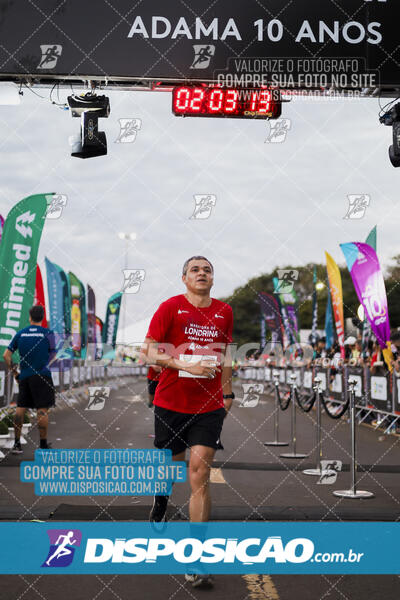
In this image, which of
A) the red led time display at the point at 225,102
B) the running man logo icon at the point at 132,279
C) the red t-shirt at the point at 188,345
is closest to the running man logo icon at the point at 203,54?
the red led time display at the point at 225,102

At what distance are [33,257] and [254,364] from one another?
2986 centimetres

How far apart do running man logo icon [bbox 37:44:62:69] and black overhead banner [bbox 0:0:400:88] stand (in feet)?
0.04

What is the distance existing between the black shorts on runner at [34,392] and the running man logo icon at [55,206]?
3964 mm

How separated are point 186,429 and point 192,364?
0.48 meters

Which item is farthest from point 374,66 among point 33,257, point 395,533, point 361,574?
point 33,257

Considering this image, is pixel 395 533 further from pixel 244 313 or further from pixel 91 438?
pixel 244 313

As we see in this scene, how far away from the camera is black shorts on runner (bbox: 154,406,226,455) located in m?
5.17

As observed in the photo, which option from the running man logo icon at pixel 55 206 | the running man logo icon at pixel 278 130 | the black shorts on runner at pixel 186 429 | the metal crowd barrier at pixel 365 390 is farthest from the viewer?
→ the metal crowd barrier at pixel 365 390

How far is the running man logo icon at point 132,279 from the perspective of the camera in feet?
56.2

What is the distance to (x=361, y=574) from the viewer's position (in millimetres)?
5035

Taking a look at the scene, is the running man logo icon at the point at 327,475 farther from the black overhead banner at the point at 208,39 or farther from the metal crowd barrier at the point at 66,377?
the metal crowd barrier at the point at 66,377

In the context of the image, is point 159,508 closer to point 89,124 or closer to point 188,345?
point 188,345

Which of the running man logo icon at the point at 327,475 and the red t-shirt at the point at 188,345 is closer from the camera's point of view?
the red t-shirt at the point at 188,345

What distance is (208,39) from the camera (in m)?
8.18
